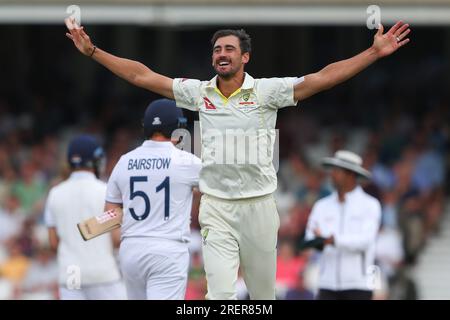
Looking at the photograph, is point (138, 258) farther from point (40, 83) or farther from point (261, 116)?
point (40, 83)

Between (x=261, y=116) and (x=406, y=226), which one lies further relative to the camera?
(x=406, y=226)

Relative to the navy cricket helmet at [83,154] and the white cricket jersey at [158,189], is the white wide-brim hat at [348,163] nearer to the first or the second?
the navy cricket helmet at [83,154]

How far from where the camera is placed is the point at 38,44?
24.1 meters

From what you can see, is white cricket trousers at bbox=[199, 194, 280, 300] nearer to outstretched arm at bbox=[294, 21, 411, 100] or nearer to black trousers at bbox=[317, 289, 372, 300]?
outstretched arm at bbox=[294, 21, 411, 100]

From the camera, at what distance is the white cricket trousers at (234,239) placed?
938 centimetres

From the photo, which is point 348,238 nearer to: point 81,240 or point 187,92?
point 81,240

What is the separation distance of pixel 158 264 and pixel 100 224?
1.73ft

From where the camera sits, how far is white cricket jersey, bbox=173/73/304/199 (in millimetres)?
9398

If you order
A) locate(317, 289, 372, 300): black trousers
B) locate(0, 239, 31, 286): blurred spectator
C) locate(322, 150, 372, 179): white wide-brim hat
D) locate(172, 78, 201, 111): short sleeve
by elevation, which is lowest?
locate(317, 289, 372, 300): black trousers

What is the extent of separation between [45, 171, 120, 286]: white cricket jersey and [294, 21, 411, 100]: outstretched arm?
9.69ft

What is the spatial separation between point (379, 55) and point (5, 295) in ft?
29.8

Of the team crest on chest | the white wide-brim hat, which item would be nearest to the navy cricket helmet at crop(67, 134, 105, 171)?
the white wide-brim hat

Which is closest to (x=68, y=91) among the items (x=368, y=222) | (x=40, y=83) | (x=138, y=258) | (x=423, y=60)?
(x=40, y=83)
